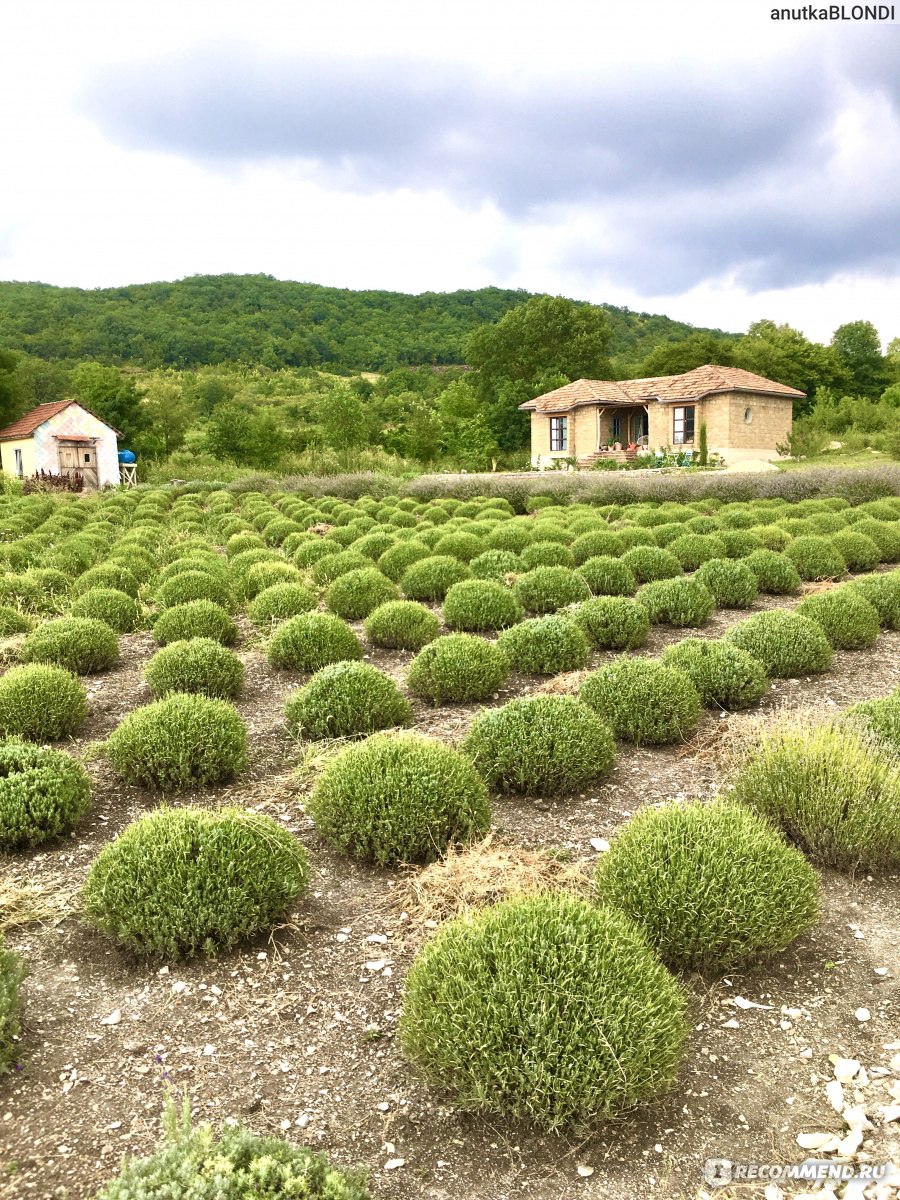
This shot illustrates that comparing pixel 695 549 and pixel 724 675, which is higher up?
pixel 695 549

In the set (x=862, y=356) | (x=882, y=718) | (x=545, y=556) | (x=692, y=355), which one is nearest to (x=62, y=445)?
(x=692, y=355)

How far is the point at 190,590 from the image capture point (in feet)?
34.6

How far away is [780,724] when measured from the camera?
533cm

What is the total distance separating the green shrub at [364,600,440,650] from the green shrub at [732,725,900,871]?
4.39 m

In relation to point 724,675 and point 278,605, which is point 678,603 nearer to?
point 724,675

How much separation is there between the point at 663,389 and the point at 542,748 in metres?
36.9

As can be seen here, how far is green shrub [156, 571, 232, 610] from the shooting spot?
34.4 ft

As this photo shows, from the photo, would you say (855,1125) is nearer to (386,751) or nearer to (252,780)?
(386,751)

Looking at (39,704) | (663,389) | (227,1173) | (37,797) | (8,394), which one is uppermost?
(8,394)

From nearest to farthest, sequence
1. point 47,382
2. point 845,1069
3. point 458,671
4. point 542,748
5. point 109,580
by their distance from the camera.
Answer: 1. point 845,1069
2. point 542,748
3. point 458,671
4. point 109,580
5. point 47,382

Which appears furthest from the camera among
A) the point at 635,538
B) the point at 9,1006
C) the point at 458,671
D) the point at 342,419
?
the point at 342,419

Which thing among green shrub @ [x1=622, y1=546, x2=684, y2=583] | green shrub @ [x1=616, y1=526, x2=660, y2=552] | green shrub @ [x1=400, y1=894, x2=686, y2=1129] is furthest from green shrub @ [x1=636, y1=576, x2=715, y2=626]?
green shrub @ [x1=400, y1=894, x2=686, y2=1129]

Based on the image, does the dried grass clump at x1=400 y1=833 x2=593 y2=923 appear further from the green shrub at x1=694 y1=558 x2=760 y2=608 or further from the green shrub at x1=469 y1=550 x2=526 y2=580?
the green shrub at x1=469 y1=550 x2=526 y2=580

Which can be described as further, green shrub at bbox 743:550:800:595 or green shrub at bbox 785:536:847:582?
green shrub at bbox 785:536:847:582
